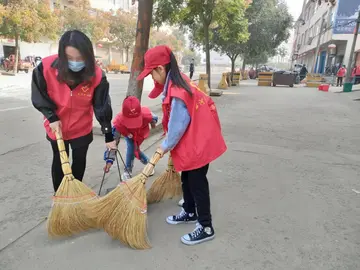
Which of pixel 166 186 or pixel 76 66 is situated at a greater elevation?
pixel 76 66

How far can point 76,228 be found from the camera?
2312mm

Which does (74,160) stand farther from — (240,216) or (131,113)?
(240,216)

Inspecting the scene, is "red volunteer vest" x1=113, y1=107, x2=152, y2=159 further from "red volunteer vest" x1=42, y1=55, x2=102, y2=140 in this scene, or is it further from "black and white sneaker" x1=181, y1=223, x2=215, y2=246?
"black and white sneaker" x1=181, y1=223, x2=215, y2=246

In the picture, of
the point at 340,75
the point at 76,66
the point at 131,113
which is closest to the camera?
the point at 76,66

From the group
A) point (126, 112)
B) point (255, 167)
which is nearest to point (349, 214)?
point (255, 167)

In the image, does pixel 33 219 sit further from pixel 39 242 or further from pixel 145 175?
pixel 145 175

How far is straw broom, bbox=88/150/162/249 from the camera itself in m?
2.15

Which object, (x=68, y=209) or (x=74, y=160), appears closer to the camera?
(x=68, y=209)

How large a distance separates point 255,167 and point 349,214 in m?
1.33

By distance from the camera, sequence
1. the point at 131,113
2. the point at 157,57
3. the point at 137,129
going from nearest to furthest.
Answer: the point at 157,57 → the point at 131,113 → the point at 137,129

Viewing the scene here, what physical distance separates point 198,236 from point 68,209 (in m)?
0.98

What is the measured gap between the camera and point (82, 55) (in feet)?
6.70

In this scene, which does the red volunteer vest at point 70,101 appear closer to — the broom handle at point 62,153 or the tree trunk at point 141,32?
the broom handle at point 62,153

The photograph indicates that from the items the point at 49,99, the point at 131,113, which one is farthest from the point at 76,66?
the point at 131,113
